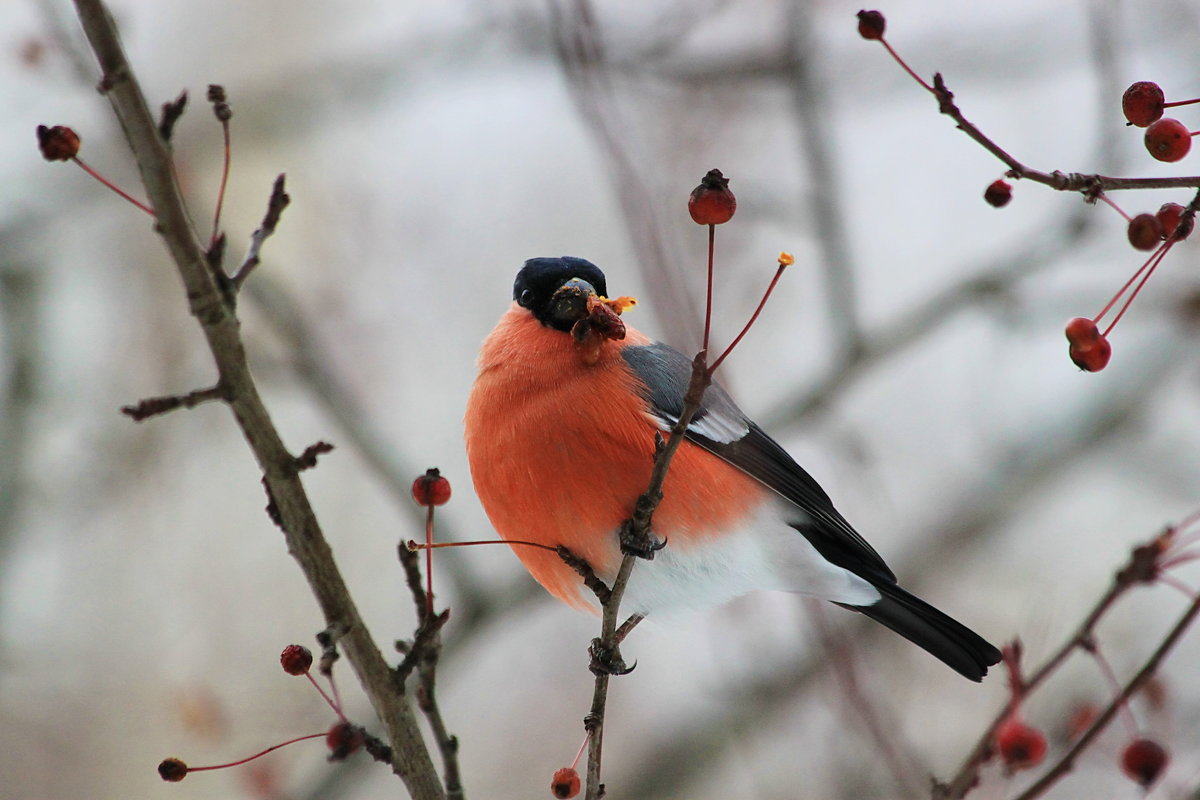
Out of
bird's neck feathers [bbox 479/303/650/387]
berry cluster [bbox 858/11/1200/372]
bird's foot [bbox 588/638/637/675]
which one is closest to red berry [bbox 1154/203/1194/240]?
berry cluster [bbox 858/11/1200/372]

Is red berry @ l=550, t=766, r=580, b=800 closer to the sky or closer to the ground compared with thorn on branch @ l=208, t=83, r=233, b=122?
closer to the ground

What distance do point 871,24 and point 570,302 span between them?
172 cm

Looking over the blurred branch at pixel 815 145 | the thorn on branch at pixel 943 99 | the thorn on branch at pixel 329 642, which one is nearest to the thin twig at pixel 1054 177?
the thorn on branch at pixel 943 99

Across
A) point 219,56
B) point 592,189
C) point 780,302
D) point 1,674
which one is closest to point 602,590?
point 1,674

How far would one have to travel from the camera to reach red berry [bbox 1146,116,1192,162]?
1.92m

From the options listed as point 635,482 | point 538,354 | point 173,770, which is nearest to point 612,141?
point 538,354

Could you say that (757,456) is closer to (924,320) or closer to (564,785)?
(564,785)

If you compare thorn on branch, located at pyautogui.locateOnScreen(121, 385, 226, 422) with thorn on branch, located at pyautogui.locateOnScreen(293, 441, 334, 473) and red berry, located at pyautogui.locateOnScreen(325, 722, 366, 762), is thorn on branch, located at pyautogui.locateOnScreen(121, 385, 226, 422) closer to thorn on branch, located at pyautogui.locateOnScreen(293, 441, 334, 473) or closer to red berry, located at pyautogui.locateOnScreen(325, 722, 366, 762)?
thorn on branch, located at pyautogui.locateOnScreen(293, 441, 334, 473)

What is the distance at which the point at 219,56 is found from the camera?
8461mm

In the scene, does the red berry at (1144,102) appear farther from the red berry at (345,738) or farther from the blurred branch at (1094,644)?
the red berry at (345,738)

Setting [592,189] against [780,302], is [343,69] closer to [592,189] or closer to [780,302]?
[592,189]

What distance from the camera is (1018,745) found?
162cm

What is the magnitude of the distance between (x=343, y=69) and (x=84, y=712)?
448cm

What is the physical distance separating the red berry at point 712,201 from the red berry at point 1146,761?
1081 mm
